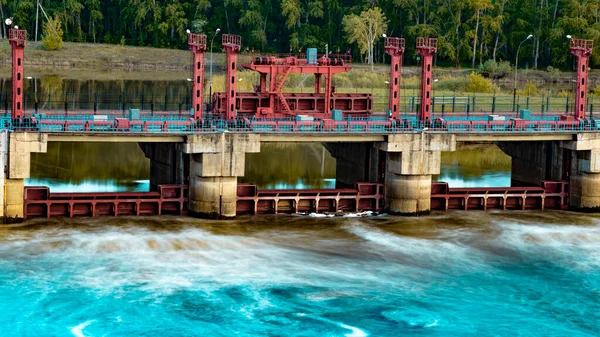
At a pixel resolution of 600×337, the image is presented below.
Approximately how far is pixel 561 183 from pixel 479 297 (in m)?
28.8

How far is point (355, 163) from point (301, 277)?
91.7 ft

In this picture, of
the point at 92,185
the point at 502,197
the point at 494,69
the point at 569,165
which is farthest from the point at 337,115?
the point at 494,69

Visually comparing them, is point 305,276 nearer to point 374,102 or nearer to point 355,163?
point 355,163

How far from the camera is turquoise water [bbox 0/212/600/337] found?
62375 millimetres

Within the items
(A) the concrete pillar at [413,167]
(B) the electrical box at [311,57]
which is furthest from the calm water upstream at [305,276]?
(B) the electrical box at [311,57]

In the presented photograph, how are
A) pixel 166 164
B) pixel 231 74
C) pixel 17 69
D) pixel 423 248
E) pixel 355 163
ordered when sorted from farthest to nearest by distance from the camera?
pixel 355 163, pixel 166 164, pixel 231 74, pixel 17 69, pixel 423 248

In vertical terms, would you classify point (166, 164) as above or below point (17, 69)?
below

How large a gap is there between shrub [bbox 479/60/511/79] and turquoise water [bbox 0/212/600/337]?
4167 inches

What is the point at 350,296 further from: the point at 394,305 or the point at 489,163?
the point at 489,163

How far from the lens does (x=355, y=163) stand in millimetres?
97125

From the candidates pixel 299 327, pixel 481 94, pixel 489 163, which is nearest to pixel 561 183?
pixel 489 163

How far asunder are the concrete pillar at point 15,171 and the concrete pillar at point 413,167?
2564 centimetres

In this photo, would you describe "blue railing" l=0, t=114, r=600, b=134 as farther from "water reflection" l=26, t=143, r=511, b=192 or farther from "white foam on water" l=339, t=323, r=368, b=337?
"white foam on water" l=339, t=323, r=368, b=337

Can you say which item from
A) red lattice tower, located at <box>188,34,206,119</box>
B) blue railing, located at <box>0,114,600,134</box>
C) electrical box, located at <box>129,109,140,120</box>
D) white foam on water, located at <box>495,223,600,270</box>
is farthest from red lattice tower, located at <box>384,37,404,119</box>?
electrical box, located at <box>129,109,140,120</box>
